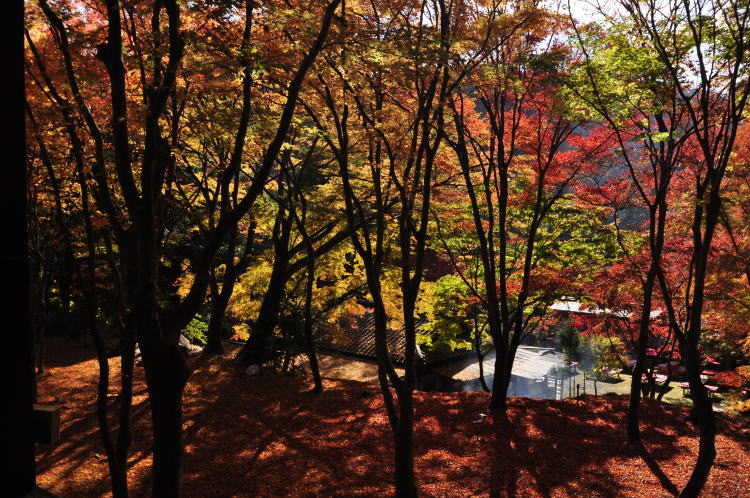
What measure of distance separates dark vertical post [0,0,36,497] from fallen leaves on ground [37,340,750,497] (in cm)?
647

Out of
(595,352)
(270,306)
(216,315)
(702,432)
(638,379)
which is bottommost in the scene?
(595,352)

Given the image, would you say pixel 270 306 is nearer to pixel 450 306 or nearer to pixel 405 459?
pixel 450 306

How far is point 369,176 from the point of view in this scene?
1282 cm

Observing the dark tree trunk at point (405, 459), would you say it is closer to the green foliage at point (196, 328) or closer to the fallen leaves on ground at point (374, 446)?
the fallen leaves on ground at point (374, 446)

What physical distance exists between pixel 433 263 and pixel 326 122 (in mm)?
Result: 21419

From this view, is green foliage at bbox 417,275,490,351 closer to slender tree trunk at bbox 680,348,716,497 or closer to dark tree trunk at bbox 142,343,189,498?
slender tree trunk at bbox 680,348,716,497

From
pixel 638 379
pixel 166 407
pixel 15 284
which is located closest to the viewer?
pixel 15 284

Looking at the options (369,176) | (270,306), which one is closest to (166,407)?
(369,176)

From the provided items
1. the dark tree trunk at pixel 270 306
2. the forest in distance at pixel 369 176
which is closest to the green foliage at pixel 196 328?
the forest in distance at pixel 369 176

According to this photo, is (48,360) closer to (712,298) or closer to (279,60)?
(279,60)

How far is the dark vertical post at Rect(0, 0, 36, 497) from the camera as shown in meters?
1.42

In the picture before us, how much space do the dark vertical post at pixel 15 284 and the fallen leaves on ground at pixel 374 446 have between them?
647 cm

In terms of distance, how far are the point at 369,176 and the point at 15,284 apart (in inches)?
455

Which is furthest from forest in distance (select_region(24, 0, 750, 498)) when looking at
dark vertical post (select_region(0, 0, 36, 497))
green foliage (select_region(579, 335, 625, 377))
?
green foliage (select_region(579, 335, 625, 377))
